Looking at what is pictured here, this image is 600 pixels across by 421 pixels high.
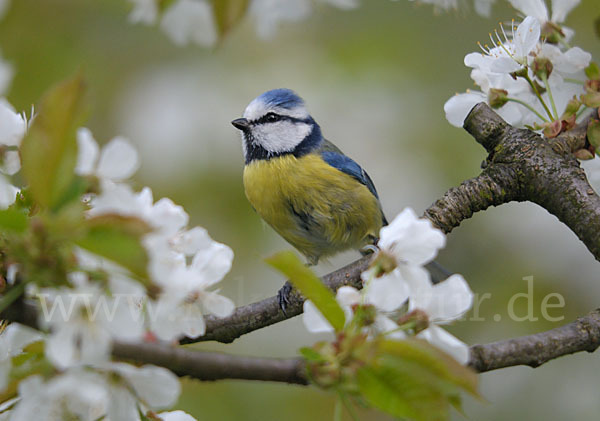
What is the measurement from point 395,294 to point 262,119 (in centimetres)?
205

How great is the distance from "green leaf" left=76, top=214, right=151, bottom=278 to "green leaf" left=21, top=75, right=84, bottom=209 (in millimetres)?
70

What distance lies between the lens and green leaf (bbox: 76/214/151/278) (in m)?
0.70

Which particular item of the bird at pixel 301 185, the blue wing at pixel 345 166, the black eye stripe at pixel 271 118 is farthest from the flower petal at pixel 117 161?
the black eye stripe at pixel 271 118

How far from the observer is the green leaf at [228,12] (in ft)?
3.48

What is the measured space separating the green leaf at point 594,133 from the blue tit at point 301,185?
4.01 ft

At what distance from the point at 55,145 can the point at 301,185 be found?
6.29 ft

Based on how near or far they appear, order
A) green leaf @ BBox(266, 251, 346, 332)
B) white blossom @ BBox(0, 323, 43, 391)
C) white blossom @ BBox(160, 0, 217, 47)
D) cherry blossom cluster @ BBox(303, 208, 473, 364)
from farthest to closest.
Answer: white blossom @ BBox(160, 0, 217, 47) < white blossom @ BBox(0, 323, 43, 391) < cherry blossom cluster @ BBox(303, 208, 473, 364) < green leaf @ BBox(266, 251, 346, 332)

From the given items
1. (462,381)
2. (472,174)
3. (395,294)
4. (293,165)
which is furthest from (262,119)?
(462,381)

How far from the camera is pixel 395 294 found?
3.11 feet

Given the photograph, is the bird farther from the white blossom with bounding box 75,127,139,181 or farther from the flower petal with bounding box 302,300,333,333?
the white blossom with bounding box 75,127,139,181

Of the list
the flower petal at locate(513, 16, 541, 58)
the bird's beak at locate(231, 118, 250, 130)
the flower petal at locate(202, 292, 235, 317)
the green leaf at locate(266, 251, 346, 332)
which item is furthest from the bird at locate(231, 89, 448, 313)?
the green leaf at locate(266, 251, 346, 332)

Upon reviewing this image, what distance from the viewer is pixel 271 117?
Result: 293 centimetres

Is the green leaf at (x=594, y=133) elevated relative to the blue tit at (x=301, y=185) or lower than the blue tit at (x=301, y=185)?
elevated

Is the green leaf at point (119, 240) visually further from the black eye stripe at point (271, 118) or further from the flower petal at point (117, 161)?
the black eye stripe at point (271, 118)
